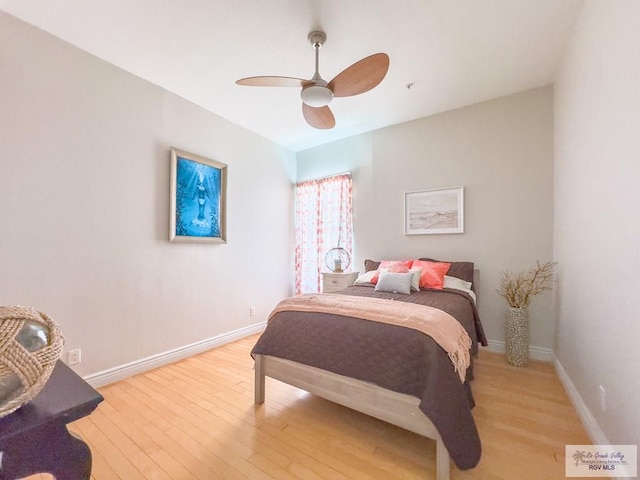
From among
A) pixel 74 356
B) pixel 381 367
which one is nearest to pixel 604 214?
pixel 381 367

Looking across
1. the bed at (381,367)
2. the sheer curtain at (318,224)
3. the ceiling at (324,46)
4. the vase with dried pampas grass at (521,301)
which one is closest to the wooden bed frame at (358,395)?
the bed at (381,367)

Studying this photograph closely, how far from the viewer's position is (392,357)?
60.4 inches

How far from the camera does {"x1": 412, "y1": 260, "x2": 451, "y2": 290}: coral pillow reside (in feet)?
9.07

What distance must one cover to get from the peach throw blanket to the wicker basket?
57.1 inches

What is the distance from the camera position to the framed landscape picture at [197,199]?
9.45 ft

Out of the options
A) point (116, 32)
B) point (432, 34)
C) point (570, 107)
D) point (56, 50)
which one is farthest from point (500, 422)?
point (56, 50)

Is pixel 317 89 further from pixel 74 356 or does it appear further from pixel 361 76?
pixel 74 356

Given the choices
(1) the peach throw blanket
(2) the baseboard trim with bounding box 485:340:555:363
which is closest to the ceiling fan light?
(1) the peach throw blanket

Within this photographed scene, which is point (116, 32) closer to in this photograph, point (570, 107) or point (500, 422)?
point (570, 107)

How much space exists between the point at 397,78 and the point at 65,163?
288 cm

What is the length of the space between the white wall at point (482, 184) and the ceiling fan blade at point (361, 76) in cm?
164

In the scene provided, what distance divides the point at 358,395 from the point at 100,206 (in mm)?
2479

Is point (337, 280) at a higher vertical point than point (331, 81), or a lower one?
lower

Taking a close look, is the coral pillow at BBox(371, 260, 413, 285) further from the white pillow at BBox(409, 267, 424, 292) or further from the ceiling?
the ceiling
